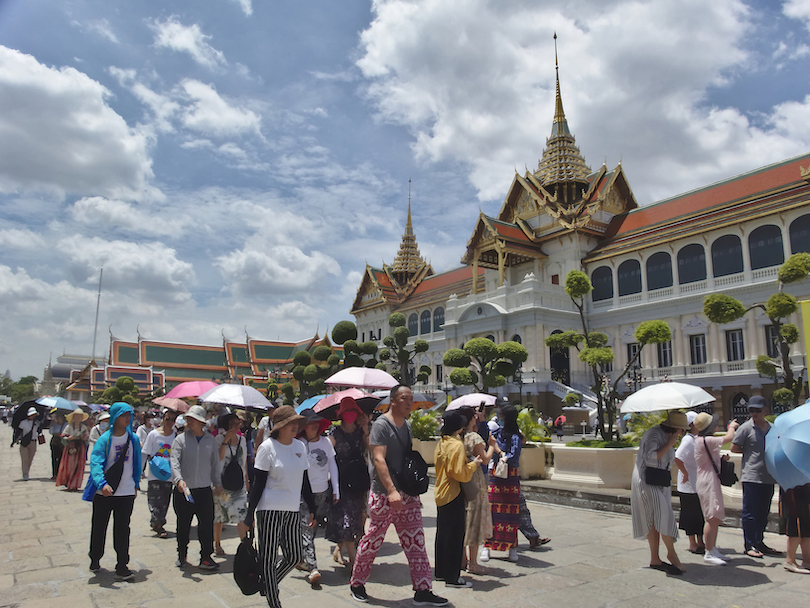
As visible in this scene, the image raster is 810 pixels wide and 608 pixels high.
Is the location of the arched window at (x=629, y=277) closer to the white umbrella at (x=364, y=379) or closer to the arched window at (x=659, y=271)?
the arched window at (x=659, y=271)

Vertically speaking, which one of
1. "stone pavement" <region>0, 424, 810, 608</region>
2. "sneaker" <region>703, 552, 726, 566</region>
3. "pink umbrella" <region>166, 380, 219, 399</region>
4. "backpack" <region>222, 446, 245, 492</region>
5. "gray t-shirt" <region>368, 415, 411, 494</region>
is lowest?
"stone pavement" <region>0, 424, 810, 608</region>

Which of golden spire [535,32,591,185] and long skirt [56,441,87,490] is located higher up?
golden spire [535,32,591,185]

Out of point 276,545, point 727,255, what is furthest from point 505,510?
point 727,255

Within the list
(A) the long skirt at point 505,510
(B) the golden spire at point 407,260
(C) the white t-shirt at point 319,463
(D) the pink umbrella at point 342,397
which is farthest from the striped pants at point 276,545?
(B) the golden spire at point 407,260

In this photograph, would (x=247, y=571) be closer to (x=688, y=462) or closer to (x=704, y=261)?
(x=688, y=462)

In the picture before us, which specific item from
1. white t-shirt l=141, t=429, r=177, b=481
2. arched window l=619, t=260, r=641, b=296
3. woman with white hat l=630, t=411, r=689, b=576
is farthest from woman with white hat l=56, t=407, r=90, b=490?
arched window l=619, t=260, r=641, b=296

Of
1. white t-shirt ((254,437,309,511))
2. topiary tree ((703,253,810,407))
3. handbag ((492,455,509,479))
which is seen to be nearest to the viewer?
white t-shirt ((254,437,309,511))

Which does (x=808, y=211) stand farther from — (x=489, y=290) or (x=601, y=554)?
(x=601, y=554)

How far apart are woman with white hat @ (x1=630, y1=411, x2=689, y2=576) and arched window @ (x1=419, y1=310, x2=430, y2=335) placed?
3943cm

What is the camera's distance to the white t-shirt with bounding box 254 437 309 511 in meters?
4.18

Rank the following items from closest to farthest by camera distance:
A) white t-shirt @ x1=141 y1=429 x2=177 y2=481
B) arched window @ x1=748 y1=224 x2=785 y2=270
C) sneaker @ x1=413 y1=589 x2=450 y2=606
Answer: sneaker @ x1=413 y1=589 x2=450 y2=606 → white t-shirt @ x1=141 y1=429 x2=177 y2=481 → arched window @ x1=748 y1=224 x2=785 y2=270

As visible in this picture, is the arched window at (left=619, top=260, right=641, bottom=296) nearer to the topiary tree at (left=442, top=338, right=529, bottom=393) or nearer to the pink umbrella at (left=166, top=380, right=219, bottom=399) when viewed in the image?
the topiary tree at (left=442, top=338, right=529, bottom=393)

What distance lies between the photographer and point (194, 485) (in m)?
5.55

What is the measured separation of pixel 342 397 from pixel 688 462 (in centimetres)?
361
